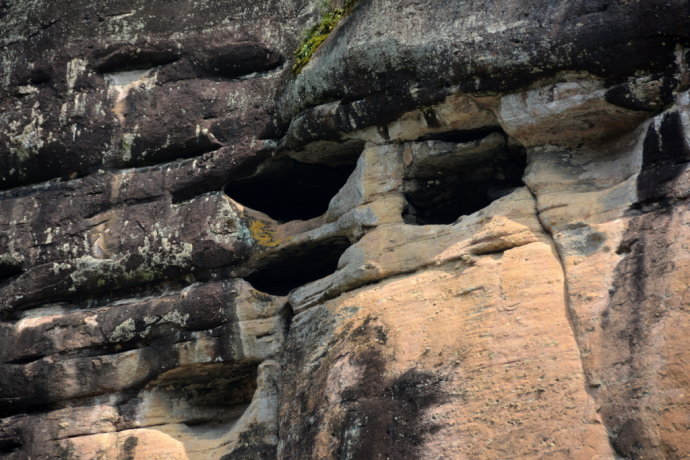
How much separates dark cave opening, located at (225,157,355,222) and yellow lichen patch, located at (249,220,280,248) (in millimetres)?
502

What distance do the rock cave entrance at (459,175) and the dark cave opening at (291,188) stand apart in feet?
3.66

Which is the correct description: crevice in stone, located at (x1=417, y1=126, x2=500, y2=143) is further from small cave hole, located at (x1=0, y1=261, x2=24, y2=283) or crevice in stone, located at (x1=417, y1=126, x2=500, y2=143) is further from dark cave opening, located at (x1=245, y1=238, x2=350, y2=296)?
small cave hole, located at (x1=0, y1=261, x2=24, y2=283)

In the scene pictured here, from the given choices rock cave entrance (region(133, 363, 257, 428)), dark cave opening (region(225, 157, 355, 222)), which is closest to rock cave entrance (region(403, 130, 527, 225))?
dark cave opening (region(225, 157, 355, 222))

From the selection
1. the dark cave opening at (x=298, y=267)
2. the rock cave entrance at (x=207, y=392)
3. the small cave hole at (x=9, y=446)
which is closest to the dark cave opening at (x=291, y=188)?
the dark cave opening at (x=298, y=267)

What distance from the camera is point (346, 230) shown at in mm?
10414

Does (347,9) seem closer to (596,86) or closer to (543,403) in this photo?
(596,86)

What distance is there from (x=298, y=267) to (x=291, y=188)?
917mm

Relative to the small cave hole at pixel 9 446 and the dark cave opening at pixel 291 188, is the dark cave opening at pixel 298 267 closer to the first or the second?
the dark cave opening at pixel 291 188

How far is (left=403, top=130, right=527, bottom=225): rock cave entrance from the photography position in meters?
10.2

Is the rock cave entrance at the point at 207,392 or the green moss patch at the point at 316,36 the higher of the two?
the green moss patch at the point at 316,36

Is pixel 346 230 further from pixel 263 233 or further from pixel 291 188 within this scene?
pixel 291 188

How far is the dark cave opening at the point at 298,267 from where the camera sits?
35.6 ft

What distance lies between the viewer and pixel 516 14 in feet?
31.7

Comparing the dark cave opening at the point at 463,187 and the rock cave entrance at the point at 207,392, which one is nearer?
the dark cave opening at the point at 463,187
